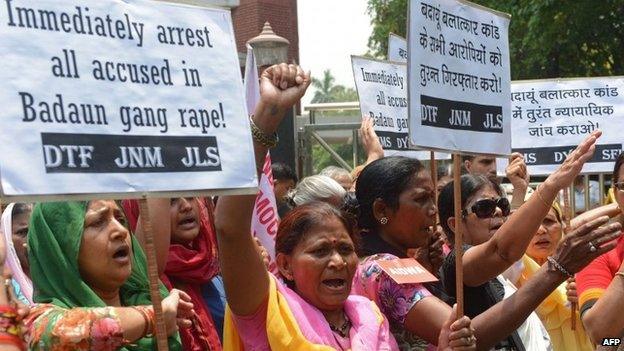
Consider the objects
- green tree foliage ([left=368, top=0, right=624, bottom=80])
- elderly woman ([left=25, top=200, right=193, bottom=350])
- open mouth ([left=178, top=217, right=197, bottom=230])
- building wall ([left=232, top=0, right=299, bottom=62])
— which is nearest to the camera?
elderly woman ([left=25, top=200, right=193, bottom=350])

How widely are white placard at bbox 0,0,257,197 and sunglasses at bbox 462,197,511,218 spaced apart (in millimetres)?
1735

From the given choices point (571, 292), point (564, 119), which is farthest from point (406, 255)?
point (564, 119)

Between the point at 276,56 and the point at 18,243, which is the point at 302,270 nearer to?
the point at 18,243

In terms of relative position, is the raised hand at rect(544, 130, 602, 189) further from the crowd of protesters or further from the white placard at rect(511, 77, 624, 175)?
the white placard at rect(511, 77, 624, 175)

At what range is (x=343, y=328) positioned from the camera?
3627 mm

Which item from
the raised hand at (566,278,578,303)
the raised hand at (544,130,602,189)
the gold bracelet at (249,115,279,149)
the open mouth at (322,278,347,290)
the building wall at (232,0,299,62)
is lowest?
the raised hand at (566,278,578,303)

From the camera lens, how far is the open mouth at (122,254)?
11.8ft

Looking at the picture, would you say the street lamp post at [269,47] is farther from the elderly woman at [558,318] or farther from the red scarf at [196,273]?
the red scarf at [196,273]

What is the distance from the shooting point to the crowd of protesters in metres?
3.33

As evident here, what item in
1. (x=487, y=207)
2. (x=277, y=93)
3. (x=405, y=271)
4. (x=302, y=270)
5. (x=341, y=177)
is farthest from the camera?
(x=341, y=177)

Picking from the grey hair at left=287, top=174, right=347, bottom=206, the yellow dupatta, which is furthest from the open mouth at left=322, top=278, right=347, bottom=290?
the yellow dupatta

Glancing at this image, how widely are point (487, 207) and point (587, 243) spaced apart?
1088 millimetres

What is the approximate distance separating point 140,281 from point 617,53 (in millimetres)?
15490

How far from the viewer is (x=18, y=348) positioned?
2.89 m
